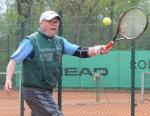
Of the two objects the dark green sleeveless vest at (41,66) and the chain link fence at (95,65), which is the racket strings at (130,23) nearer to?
the dark green sleeveless vest at (41,66)

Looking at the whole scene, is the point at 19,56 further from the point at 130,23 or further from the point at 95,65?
the point at 95,65

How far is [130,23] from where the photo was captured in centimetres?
788

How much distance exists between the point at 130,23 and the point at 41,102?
1948 mm

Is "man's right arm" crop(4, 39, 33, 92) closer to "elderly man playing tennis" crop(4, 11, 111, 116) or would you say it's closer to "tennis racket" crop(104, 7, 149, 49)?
"elderly man playing tennis" crop(4, 11, 111, 116)

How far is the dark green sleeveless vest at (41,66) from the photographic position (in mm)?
6688

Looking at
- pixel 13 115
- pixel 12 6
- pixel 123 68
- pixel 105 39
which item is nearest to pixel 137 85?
pixel 123 68

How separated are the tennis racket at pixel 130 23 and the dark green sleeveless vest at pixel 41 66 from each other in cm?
112

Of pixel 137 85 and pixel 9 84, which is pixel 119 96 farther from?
pixel 9 84

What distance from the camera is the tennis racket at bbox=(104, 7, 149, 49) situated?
24.5 ft

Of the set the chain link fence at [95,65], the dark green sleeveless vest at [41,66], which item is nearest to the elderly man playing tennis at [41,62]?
the dark green sleeveless vest at [41,66]

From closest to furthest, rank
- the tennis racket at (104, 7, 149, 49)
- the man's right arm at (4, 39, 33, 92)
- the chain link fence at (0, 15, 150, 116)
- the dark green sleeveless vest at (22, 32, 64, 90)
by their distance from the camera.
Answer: the man's right arm at (4, 39, 33, 92) < the dark green sleeveless vest at (22, 32, 64, 90) < the tennis racket at (104, 7, 149, 49) < the chain link fence at (0, 15, 150, 116)

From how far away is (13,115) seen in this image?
12.9 metres

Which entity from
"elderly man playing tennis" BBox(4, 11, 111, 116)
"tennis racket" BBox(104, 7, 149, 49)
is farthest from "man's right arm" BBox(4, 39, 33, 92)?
"tennis racket" BBox(104, 7, 149, 49)

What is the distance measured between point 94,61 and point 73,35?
6.09 feet
